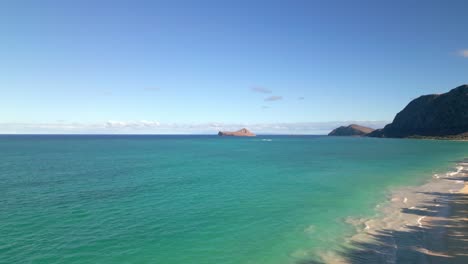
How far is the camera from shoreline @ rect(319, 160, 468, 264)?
1870 centimetres

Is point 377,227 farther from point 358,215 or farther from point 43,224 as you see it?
point 43,224

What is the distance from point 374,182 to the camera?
46562 mm

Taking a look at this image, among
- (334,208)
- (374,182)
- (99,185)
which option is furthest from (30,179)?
(374,182)

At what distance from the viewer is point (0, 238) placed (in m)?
21.7

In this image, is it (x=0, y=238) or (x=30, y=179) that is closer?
(x=0, y=238)

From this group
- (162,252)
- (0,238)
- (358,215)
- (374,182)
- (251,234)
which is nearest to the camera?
(162,252)

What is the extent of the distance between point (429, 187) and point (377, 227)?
23137 mm

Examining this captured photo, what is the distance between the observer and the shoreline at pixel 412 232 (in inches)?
736

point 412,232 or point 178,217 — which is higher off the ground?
point 412,232

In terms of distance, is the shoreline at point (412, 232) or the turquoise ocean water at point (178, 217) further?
the turquoise ocean water at point (178, 217)

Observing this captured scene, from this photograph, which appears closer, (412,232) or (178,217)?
(412,232)

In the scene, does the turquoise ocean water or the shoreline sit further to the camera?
the turquoise ocean water

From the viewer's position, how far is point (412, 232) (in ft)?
75.6

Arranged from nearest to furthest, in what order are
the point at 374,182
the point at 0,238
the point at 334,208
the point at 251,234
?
the point at 0,238 < the point at 251,234 < the point at 334,208 < the point at 374,182
